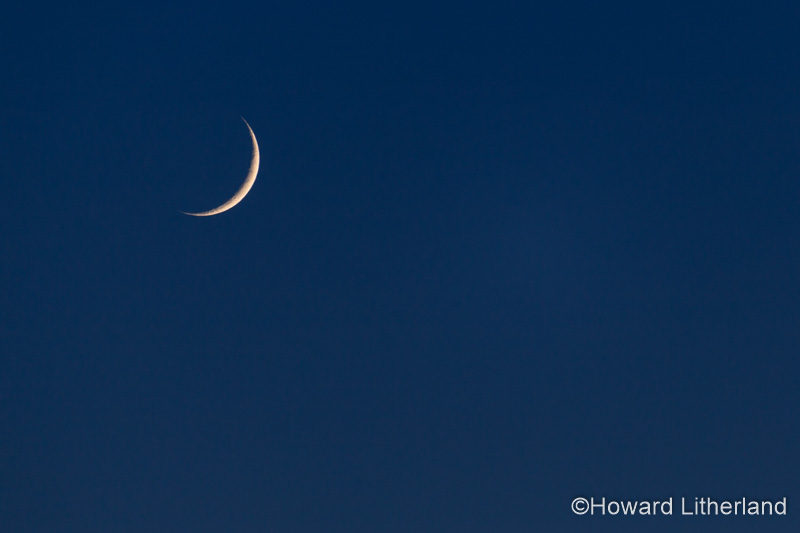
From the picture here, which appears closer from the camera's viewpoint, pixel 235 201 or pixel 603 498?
pixel 235 201

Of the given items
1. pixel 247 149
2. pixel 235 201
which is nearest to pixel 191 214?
pixel 235 201

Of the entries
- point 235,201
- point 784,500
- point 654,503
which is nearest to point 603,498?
point 654,503

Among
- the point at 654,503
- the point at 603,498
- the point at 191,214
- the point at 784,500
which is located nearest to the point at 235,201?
the point at 191,214

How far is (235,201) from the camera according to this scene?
12.3 metres

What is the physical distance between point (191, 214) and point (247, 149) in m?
1.85

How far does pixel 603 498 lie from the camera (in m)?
13.4

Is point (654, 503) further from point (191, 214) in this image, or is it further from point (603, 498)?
point (191, 214)

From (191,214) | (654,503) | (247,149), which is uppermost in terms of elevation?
(247,149)

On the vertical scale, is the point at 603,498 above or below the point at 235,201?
below

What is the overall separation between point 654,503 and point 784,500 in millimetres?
2528

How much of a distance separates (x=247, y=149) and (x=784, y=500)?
13.3 m

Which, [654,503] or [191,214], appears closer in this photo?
[191,214]

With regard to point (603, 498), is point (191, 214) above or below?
above

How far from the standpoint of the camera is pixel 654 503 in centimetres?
1332
